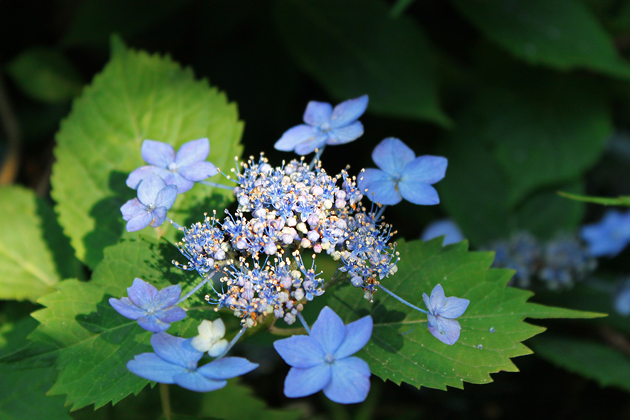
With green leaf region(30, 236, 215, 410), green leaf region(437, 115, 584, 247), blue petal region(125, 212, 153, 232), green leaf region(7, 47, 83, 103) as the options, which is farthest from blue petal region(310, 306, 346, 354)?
green leaf region(7, 47, 83, 103)

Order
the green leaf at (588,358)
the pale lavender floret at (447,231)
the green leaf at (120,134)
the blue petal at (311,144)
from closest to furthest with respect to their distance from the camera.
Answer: the blue petal at (311,144), the green leaf at (120,134), the green leaf at (588,358), the pale lavender floret at (447,231)

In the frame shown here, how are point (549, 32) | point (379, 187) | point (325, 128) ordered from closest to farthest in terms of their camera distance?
point (379, 187) → point (325, 128) → point (549, 32)

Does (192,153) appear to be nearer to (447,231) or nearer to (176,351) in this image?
(176,351)

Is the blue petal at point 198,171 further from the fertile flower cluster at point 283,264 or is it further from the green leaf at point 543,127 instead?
the green leaf at point 543,127

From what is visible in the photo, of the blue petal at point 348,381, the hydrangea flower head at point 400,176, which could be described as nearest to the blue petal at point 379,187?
the hydrangea flower head at point 400,176

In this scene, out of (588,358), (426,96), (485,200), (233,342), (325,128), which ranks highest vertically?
(325,128)

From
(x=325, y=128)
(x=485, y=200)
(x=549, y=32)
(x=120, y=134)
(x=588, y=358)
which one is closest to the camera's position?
(x=325, y=128)

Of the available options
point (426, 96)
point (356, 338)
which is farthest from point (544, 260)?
point (356, 338)
